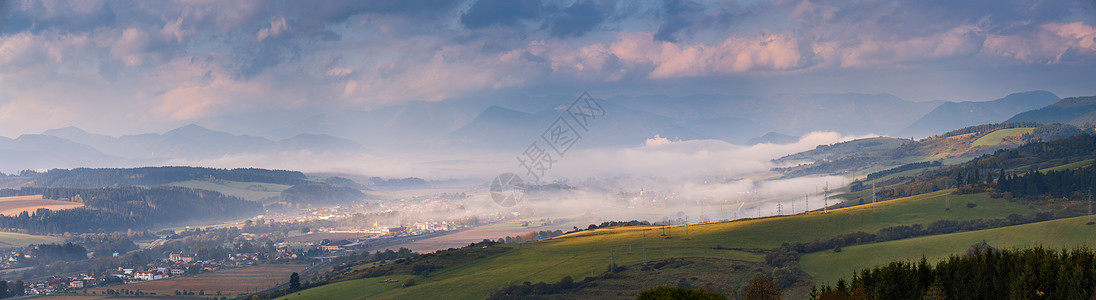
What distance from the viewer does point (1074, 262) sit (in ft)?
110

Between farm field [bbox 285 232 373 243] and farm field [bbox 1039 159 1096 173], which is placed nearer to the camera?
farm field [bbox 1039 159 1096 173]

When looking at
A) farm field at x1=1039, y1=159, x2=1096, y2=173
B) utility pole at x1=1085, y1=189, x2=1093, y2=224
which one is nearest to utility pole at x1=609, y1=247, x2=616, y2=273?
utility pole at x1=1085, y1=189, x2=1093, y2=224

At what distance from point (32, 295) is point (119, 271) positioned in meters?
18.5

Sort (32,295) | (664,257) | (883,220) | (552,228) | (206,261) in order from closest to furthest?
(664,257)
(32,295)
(883,220)
(206,261)
(552,228)

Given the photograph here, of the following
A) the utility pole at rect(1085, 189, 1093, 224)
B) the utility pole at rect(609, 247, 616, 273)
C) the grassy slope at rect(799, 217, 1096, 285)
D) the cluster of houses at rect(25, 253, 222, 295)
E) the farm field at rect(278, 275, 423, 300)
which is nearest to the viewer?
the grassy slope at rect(799, 217, 1096, 285)

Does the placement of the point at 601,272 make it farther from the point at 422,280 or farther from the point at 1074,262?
the point at 1074,262

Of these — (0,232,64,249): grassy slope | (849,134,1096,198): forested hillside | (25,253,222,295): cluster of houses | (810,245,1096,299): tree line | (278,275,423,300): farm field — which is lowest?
(278,275,423,300): farm field

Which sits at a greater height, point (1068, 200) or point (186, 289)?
point (1068, 200)

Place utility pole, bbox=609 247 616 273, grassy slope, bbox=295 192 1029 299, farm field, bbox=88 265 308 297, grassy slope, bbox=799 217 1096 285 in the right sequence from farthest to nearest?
1. farm field, bbox=88 265 308 297
2. utility pole, bbox=609 247 616 273
3. grassy slope, bbox=295 192 1029 299
4. grassy slope, bbox=799 217 1096 285

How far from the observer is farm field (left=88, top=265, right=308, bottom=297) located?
298 ft

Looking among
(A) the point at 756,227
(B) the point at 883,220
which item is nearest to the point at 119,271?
(A) the point at 756,227

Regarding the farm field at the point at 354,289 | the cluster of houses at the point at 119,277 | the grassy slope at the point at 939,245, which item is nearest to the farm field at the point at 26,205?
the cluster of houses at the point at 119,277

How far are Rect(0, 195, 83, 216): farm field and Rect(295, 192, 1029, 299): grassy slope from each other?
487ft

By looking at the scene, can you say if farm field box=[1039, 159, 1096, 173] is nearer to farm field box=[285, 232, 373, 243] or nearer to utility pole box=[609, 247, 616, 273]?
utility pole box=[609, 247, 616, 273]
